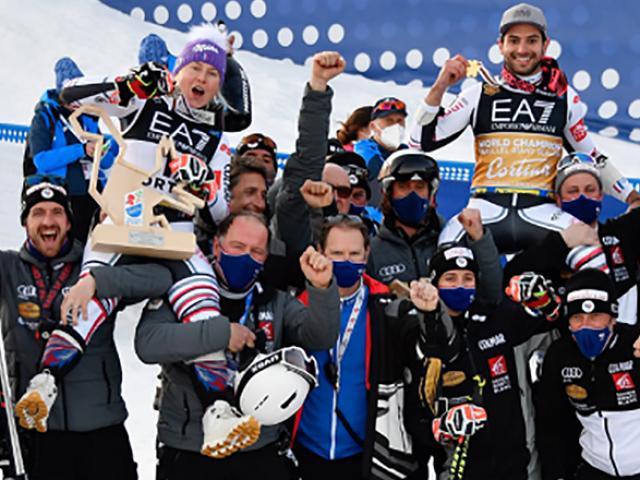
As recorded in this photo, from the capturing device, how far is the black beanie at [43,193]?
4.86 m

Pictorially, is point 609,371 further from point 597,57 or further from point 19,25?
point 19,25

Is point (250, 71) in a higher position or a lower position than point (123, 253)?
higher

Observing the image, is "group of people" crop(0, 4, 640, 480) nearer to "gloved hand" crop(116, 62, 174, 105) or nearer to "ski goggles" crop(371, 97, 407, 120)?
"gloved hand" crop(116, 62, 174, 105)

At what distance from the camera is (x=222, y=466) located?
456 centimetres

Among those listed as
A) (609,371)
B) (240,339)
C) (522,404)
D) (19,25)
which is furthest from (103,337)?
(19,25)

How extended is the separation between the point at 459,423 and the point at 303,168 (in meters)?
1.46

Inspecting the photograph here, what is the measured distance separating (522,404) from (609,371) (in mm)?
436

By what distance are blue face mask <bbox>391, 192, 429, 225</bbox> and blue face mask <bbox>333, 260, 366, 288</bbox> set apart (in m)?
0.57

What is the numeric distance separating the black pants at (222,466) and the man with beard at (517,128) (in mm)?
1797

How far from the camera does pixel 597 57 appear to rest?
30.4ft

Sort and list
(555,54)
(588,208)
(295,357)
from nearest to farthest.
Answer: (295,357) < (588,208) < (555,54)

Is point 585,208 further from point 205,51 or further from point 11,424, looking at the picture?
point 11,424

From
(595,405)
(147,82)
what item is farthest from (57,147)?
(595,405)

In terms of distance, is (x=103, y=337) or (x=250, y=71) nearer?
(x=103, y=337)
